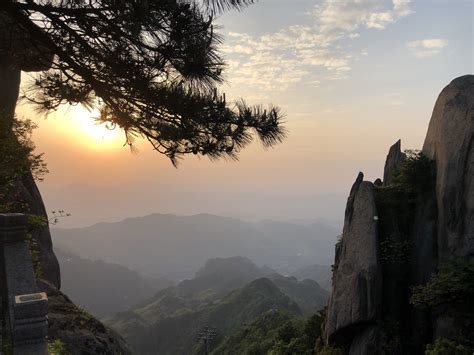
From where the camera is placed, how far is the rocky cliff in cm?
1150

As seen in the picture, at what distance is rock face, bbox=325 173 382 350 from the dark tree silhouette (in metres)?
7.78

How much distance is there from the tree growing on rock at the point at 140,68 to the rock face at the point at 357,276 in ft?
25.5

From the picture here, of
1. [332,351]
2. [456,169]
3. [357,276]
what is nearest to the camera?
[456,169]

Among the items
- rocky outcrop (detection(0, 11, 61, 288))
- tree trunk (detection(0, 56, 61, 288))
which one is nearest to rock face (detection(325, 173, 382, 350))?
rocky outcrop (detection(0, 11, 61, 288))

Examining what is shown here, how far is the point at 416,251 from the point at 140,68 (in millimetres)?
12360

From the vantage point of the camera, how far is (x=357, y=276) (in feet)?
44.0

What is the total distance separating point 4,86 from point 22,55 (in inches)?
381

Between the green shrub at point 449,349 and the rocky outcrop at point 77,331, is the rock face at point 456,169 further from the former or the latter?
the rocky outcrop at point 77,331

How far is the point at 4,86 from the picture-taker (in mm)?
16547

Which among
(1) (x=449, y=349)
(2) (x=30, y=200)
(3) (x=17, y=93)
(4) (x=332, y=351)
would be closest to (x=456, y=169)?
(1) (x=449, y=349)

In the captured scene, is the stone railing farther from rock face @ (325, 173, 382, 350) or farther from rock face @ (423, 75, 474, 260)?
rock face @ (423, 75, 474, 260)

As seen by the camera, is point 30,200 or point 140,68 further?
point 30,200

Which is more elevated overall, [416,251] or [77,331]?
[416,251]

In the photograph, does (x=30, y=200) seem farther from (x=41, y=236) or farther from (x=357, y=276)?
(x=357, y=276)
